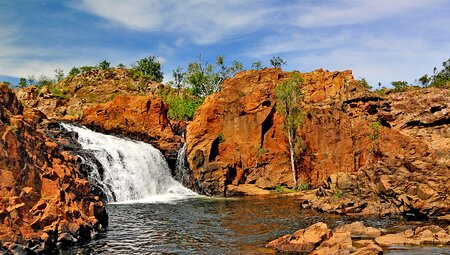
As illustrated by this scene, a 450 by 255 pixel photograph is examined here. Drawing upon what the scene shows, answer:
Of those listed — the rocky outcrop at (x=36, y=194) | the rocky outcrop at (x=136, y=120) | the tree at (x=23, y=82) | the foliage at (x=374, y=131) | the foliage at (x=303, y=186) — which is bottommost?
the foliage at (x=303, y=186)

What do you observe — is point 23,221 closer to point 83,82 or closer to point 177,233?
point 177,233

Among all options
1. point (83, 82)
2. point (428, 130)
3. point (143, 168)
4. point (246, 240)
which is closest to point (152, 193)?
point (143, 168)

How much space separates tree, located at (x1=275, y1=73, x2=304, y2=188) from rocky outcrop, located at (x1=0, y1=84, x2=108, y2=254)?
33.0 meters

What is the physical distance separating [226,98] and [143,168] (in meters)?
17.8

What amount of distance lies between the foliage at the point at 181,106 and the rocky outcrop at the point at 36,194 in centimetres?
6108

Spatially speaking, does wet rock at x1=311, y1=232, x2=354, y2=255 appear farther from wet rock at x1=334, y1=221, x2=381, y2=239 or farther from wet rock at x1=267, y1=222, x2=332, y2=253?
wet rock at x1=334, y1=221, x2=381, y2=239

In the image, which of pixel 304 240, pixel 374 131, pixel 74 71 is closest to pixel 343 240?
pixel 304 240

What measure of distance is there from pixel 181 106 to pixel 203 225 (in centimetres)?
6150

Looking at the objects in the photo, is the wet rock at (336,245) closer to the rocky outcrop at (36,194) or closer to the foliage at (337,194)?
the rocky outcrop at (36,194)

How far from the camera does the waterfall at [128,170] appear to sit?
147 feet

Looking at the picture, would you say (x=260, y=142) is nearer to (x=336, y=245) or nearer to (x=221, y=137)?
(x=221, y=137)

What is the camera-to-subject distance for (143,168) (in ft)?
166

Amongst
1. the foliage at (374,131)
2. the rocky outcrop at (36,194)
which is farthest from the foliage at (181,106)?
the rocky outcrop at (36,194)

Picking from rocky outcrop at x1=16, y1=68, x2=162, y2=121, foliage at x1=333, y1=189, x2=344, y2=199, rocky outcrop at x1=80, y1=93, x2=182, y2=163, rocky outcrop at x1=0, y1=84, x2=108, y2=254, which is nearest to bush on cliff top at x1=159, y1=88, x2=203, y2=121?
rocky outcrop at x1=16, y1=68, x2=162, y2=121
